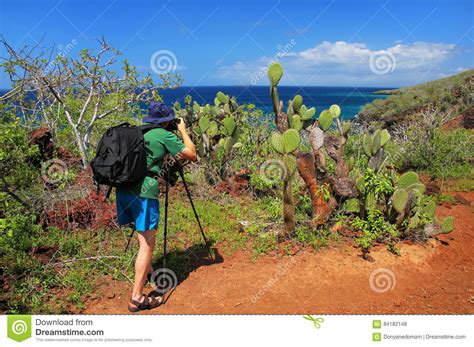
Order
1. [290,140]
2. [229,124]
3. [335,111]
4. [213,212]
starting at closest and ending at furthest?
[290,140]
[335,111]
[213,212]
[229,124]

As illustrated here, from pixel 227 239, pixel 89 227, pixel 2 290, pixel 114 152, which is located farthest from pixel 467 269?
pixel 2 290

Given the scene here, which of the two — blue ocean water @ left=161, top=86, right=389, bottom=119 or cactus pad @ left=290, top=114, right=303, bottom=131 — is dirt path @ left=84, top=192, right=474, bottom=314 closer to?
cactus pad @ left=290, top=114, right=303, bottom=131

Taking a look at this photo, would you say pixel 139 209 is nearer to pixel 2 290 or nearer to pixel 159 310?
pixel 159 310

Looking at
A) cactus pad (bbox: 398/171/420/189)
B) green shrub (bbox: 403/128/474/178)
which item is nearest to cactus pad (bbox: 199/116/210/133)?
cactus pad (bbox: 398/171/420/189)

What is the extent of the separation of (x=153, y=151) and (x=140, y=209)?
20.0 inches

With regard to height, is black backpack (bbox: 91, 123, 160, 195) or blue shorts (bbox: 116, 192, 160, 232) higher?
black backpack (bbox: 91, 123, 160, 195)

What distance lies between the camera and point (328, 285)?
4.04 m

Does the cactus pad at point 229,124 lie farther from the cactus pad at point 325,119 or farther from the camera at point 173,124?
the camera at point 173,124

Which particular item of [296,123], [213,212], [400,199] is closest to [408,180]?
[400,199]

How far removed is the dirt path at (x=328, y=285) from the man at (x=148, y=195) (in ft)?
1.31

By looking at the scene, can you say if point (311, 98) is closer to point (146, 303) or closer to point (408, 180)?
point (408, 180)

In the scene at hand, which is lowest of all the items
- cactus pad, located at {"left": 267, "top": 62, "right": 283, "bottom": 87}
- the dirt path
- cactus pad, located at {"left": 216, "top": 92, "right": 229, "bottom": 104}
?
the dirt path

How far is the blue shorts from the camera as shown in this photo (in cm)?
336

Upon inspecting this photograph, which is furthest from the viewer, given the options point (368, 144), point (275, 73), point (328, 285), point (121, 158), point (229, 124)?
point (229, 124)
